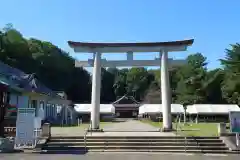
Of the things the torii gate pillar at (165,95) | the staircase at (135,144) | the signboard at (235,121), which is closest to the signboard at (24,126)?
the staircase at (135,144)

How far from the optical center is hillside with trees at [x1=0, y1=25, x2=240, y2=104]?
64.4 m

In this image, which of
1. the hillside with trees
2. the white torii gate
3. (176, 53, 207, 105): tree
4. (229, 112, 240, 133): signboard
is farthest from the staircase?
(176, 53, 207, 105): tree

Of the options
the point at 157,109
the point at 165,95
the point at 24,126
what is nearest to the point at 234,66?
the point at 165,95

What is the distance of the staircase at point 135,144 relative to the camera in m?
17.0

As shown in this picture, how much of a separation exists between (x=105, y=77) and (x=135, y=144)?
7957 cm

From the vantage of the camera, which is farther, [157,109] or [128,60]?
[157,109]

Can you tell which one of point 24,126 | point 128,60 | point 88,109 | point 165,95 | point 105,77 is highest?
point 105,77

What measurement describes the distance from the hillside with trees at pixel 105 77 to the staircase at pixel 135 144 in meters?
36.7

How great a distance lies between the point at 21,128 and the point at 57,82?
203 feet

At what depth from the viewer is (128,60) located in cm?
2464

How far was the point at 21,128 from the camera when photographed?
16531mm

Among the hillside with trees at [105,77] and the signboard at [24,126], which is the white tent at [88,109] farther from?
the signboard at [24,126]

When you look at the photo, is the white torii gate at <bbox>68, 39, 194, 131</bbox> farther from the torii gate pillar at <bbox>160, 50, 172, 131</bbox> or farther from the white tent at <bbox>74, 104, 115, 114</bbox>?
the white tent at <bbox>74, 104, 115, 114</bbox>

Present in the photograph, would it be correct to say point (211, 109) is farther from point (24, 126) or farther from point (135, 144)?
point (24, 126)
